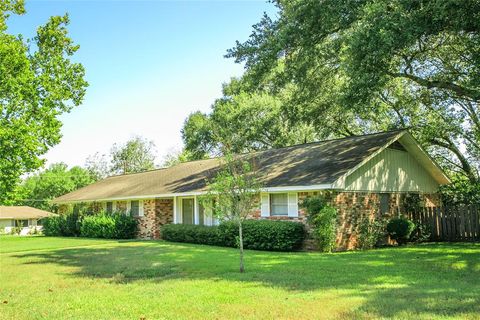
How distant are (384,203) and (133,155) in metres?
46.8

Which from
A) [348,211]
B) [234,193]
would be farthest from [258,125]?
[234,193]

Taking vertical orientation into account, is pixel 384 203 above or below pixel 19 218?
above

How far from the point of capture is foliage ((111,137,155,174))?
60906 millimetres

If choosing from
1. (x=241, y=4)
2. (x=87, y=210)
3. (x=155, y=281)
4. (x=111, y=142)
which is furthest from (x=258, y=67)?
(x=111, y=142)

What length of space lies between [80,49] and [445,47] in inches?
666

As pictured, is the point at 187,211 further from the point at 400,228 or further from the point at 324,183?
the point at 400,228

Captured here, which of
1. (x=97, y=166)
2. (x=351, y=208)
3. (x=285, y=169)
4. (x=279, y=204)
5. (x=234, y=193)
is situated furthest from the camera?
(x=97, y=166)

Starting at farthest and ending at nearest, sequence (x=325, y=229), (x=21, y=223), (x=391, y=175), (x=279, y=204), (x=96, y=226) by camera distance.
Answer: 1. (x=21, y=223)
2. (x=96, y=226)
3. (x=391, y=175)
4. (x=279, y=204)
5. (x=325, y=229)

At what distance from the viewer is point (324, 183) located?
51.9ft

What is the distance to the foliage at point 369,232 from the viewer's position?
17.5 meters

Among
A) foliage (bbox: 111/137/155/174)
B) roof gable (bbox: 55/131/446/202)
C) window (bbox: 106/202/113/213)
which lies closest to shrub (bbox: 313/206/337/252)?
roof gable (bbox: 55/131/446/202)

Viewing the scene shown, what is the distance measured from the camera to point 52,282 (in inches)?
392

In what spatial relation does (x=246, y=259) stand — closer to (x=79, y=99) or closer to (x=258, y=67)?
(x=258, y=67)

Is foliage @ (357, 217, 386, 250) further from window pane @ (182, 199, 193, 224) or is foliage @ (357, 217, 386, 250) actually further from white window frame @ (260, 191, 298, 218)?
window pane @ (182, 199, 193, 224)
